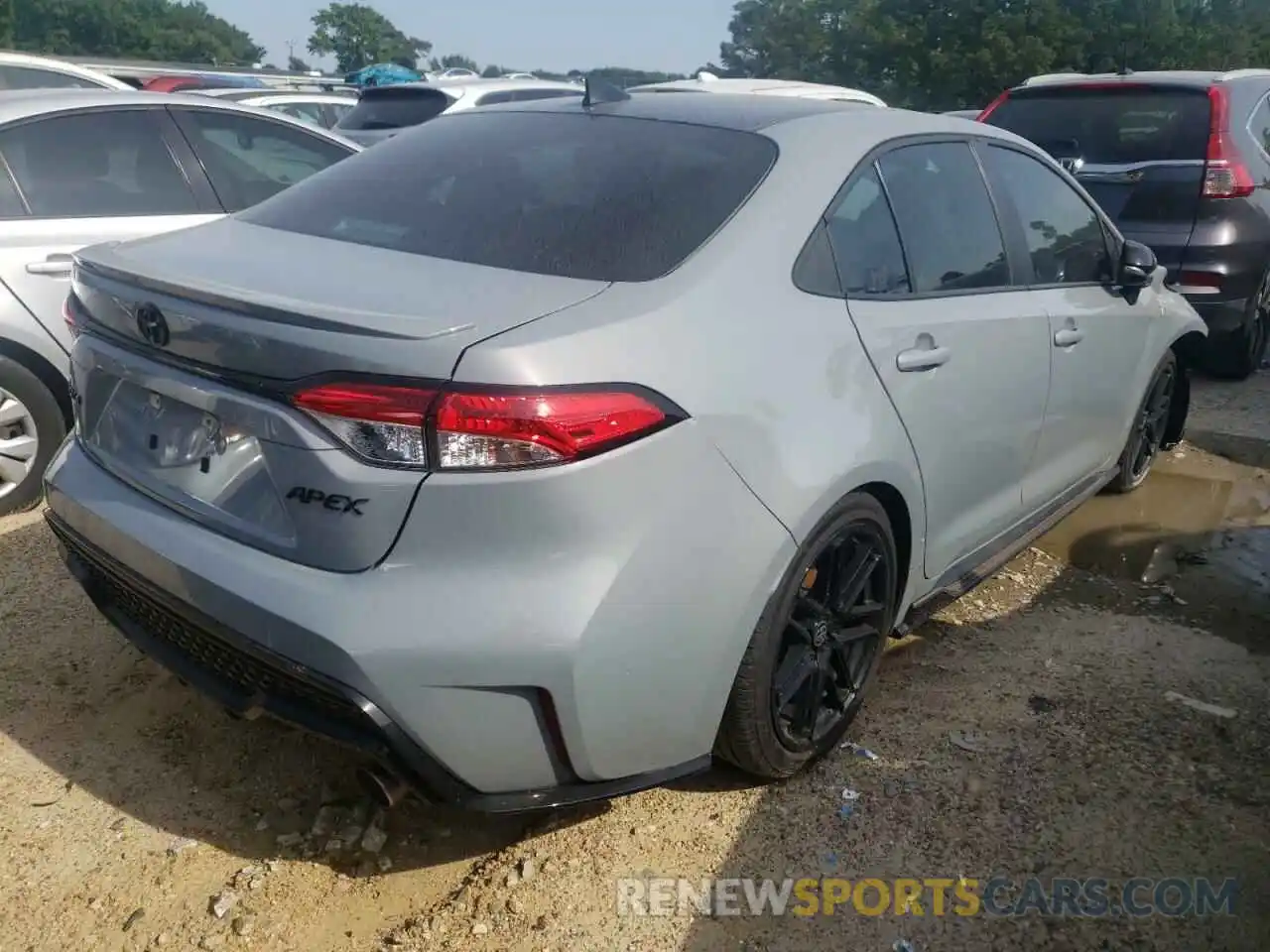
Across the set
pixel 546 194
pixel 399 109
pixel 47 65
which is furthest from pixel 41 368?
pixel 399 109

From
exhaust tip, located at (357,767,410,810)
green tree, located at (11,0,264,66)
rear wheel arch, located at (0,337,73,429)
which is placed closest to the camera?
exhaust tip, located at (357,767,410,810)

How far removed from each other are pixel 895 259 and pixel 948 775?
128 cm

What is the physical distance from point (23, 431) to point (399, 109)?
6458 mm

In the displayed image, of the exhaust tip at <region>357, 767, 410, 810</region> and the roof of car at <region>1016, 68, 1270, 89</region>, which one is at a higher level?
the roof of car at <region>1016, 68, 1270, 89</region>

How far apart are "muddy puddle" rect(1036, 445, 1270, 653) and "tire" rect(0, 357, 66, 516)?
3740mm

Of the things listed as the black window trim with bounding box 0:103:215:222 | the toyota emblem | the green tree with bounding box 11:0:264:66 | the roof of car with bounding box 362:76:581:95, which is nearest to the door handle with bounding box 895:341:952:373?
the toyota emblem

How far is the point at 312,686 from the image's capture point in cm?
196

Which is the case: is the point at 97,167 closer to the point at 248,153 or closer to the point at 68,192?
the point at 68,192

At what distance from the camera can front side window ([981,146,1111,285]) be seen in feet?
11.1

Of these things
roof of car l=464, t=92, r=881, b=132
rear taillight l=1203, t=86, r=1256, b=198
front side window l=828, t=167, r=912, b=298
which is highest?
roof of car l=464, t=92, r=881, b=132

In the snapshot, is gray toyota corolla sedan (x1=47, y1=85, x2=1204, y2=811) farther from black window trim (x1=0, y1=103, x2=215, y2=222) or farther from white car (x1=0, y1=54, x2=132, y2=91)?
white car (x1=0, y1=54, x2=132, y2=91)

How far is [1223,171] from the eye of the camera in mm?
5527

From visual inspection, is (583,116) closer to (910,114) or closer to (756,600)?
(910,114)

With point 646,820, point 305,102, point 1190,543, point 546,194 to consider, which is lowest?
point 1190,543
